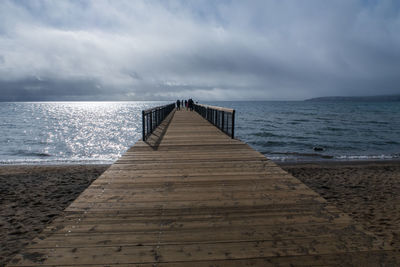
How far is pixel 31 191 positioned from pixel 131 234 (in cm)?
855

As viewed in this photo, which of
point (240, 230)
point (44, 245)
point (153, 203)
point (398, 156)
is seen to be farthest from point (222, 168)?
point (398, 156)

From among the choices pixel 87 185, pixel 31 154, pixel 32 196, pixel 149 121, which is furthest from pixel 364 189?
pixel 31 154

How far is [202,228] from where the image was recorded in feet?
7.70

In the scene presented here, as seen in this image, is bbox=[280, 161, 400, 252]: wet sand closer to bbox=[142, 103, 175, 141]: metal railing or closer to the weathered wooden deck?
the weathered wooden deck

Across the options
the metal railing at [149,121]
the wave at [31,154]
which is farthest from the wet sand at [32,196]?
the wave at [31,154]

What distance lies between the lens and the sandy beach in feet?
18.3

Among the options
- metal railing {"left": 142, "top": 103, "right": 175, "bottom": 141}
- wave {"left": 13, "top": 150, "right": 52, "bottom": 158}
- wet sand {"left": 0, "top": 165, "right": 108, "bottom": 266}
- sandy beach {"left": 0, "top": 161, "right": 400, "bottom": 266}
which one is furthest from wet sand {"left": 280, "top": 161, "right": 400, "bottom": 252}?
wave {"left": 13, "top": 150, "right": 52, "bottom": 158}

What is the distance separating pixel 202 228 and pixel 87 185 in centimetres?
828

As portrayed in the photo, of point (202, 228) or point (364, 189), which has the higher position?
point (202, 228)

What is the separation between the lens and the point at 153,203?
115 inches

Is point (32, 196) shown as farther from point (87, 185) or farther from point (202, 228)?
point (202, 228)

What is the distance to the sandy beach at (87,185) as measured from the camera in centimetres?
558

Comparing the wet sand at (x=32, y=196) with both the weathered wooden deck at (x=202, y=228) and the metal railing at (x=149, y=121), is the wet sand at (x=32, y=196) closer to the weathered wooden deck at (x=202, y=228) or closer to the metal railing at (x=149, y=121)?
the weathered wooden deck at (x=202, y=228)

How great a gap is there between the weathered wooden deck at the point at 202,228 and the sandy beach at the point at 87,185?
10.6ft
